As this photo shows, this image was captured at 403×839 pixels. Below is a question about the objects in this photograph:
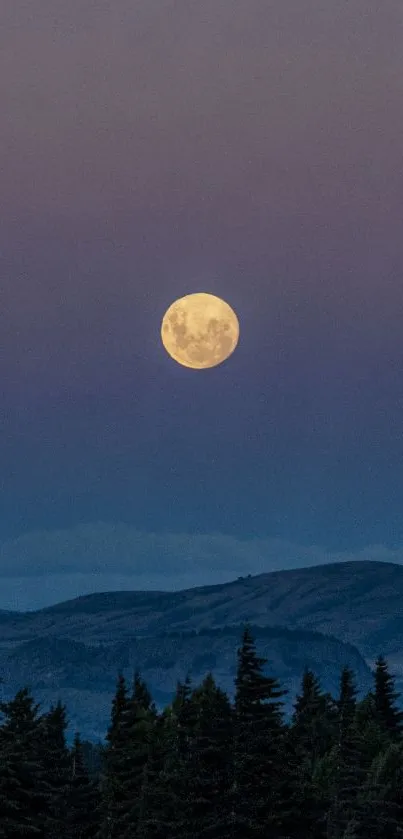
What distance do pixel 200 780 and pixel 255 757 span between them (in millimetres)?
3417

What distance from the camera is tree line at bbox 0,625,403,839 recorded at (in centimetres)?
7512

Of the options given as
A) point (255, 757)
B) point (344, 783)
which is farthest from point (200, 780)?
point (344, 783)

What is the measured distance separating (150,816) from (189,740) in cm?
651

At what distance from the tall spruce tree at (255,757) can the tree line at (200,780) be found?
0.24ft

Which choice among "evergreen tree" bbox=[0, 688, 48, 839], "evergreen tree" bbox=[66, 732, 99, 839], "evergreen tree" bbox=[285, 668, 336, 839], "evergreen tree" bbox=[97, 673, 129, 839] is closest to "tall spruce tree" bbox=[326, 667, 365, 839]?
"evergreen tree" bbox=[285, 668, 336, 839]

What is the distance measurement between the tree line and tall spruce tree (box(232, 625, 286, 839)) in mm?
73

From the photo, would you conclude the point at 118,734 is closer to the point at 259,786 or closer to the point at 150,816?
the point at 150,816

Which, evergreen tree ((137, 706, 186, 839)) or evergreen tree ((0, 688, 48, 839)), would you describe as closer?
evergreen tree ((0, 688, 48, 839))

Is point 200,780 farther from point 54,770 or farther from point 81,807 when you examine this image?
point 54,770

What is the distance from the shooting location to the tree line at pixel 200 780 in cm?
7512

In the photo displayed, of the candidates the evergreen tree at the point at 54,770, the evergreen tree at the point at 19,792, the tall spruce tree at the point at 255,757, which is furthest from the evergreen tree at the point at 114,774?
the tall spruce tree at the point at 255,757

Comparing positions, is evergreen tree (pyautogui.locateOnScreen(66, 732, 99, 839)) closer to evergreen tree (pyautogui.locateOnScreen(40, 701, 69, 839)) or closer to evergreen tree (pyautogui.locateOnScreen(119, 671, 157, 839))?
evergreen tree (pyautogui.locateOnScreen(40, 701, 69, 839))

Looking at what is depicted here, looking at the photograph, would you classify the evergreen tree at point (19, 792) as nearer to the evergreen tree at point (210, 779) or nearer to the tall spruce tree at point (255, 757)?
the evergreen tree at point (210, 779)

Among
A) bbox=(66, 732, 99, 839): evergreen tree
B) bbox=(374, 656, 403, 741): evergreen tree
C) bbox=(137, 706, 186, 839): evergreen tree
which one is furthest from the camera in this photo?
bbox=(374, 656, 403, 741): evergreen tree
